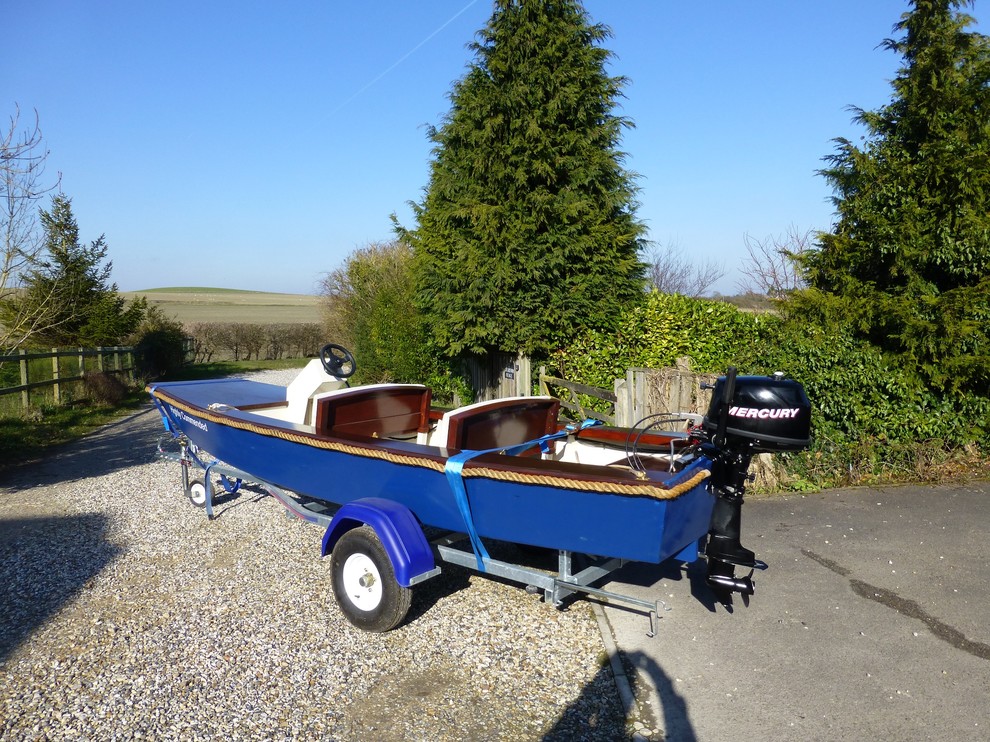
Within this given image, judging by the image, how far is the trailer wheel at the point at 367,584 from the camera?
13.3ft

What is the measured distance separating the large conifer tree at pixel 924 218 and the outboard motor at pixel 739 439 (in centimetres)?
441

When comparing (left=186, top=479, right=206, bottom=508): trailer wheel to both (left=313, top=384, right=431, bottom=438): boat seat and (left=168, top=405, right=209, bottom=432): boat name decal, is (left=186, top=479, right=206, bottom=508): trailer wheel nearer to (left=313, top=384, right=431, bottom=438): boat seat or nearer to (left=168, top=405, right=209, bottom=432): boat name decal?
(left=168, top=405, right=209, bottom=432): boat name decal

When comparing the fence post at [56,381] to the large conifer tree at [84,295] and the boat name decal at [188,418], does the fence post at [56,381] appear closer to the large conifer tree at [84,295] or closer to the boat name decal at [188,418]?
the large conifer tree at [84,295]

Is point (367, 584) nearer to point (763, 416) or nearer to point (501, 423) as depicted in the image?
point (501, 423)

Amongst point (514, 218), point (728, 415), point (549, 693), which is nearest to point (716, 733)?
point (549, 693)

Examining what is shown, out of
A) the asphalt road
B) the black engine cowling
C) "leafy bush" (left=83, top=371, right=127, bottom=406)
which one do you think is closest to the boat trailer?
the asphalt road

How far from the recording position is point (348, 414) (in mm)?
4996

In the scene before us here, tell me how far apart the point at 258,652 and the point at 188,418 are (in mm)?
3178

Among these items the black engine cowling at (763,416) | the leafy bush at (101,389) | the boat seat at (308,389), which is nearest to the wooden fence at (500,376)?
the boat seat at (308,389)

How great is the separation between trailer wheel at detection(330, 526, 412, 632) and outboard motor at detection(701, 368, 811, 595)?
6.03 feet

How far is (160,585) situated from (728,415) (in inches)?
162

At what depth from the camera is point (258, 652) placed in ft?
13.1

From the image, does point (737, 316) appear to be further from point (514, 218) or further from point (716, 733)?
point (716, 733)

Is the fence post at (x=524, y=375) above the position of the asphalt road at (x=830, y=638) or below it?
above
